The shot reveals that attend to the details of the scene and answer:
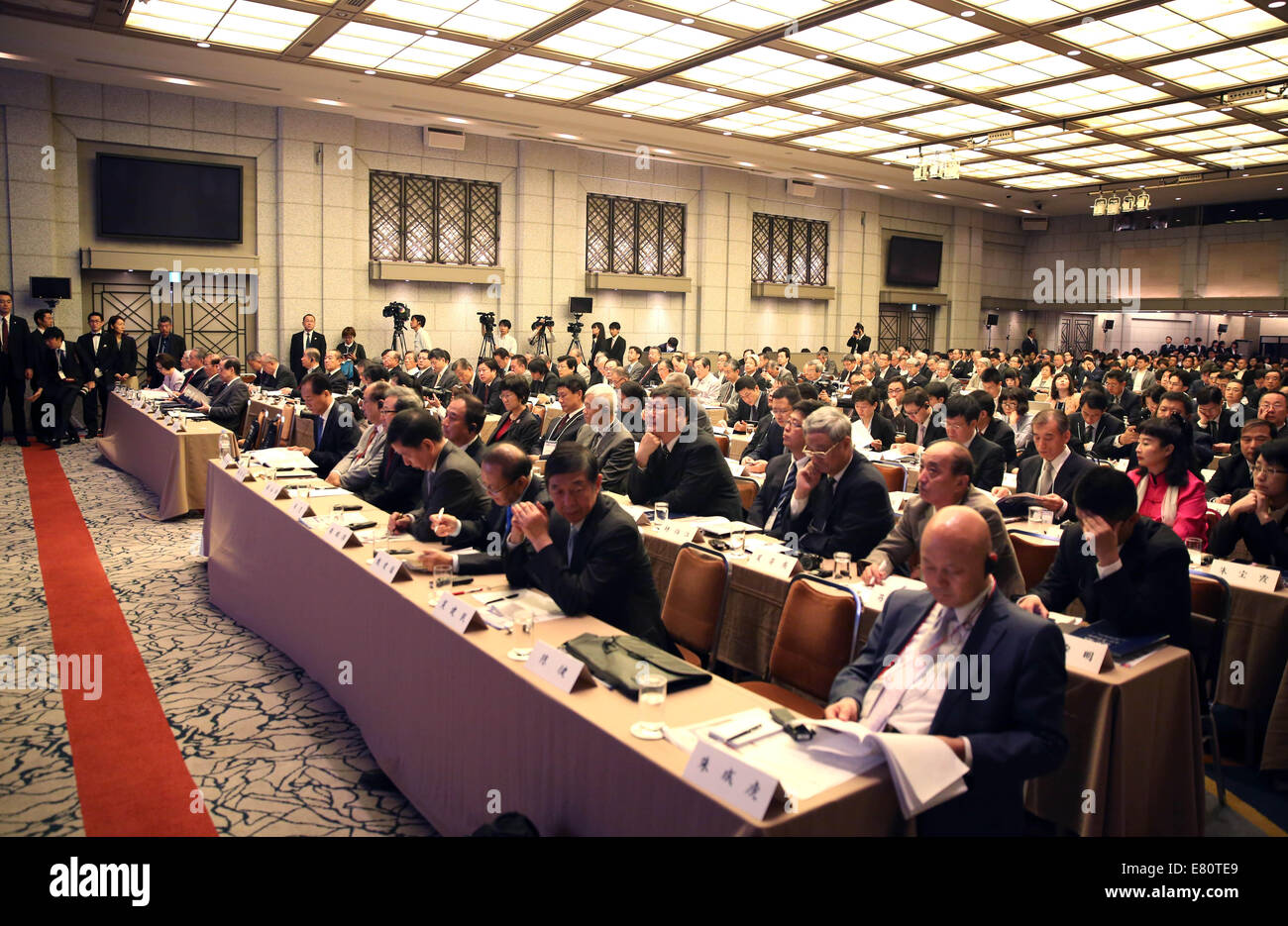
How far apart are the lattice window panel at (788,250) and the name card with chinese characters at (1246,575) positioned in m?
15.9

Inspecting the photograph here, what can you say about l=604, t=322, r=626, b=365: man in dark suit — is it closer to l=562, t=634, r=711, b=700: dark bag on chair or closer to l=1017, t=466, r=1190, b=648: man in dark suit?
l=1017, t=466, r=1190, b=648: man in dark suit

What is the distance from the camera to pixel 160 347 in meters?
12.4

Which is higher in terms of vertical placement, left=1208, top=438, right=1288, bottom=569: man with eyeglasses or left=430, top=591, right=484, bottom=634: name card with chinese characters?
left=1208, top=438, right=1288, bottom=569: man with eyeglasses

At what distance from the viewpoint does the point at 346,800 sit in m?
3.32

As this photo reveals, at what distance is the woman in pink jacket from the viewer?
14.6 feet

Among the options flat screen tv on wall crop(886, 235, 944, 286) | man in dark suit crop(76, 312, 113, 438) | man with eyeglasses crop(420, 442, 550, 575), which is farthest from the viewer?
flat screen tv on wall crop(886, 235, 944, 286)

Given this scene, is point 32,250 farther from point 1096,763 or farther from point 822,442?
point 1096,763

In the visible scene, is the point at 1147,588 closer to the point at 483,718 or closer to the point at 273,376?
the point at 483,718

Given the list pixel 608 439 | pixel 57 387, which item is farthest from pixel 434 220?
pixel 608 439

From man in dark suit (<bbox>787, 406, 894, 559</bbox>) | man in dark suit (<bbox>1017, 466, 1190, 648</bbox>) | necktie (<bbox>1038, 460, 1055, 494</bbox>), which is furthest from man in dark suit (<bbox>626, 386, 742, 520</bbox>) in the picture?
man in dark suit (<bbox>1017, 466, 1190, 648</bbox>)

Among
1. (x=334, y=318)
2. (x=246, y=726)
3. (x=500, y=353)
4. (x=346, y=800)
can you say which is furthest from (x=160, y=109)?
(x=346, y=800)

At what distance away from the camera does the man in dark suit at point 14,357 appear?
11.1 m

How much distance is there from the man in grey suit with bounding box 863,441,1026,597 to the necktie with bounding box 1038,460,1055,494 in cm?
178

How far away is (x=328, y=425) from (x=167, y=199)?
25.8ft
